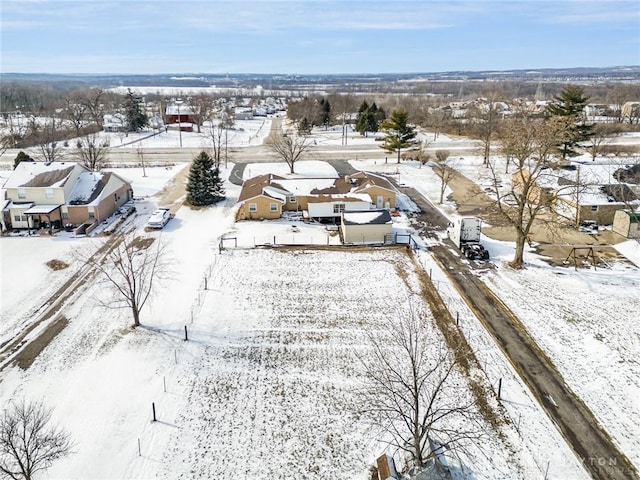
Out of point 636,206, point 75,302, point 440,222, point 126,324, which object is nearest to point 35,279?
point 75,302

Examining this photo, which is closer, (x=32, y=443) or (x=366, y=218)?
Result: (x=32, y=443)

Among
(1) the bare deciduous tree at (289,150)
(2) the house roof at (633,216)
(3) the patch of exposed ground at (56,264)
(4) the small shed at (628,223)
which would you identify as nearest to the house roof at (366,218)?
(4) the small shed at (628,223)

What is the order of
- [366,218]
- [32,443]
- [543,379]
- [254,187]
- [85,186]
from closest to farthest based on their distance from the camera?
[32,443] < [543,379] < [366,218] < [85,186] < [254,187]

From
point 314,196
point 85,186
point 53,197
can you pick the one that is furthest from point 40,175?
point 314,196

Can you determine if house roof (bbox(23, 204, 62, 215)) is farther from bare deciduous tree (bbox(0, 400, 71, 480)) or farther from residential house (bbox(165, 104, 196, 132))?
residential house (bbox(165, 104, 196, 132))

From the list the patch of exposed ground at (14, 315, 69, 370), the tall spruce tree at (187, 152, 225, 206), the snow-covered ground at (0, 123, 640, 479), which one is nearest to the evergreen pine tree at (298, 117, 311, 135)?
the tall spruce tree at (187, 152, 225, 206)

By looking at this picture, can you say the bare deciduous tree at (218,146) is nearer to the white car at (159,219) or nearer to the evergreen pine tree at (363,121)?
the white car at (159,219)

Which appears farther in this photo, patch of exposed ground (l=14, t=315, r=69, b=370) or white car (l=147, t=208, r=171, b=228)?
white car (l=147, t=208, r=171, b=228)

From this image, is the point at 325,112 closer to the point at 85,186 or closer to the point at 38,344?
the point at 85,186
